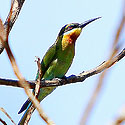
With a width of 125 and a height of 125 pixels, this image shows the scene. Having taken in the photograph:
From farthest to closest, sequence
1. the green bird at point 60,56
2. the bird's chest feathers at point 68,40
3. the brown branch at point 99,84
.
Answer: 1. the bird's chest feathers at point 68,40
2. the green bird at point 60,56
3. the brown branch at point 99,84

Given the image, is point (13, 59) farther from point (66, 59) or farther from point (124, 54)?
point (66, 59)

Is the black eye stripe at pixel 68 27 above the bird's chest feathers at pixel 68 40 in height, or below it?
above

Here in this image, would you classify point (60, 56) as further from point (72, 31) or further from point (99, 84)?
point (99, 84)

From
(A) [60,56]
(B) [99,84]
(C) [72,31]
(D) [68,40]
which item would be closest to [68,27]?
(C) [72,31]

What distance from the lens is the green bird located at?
243 centimetres

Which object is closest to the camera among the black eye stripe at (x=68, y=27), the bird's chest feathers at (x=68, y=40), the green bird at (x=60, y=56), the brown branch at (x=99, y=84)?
the brown branch at (x=99, y=84)

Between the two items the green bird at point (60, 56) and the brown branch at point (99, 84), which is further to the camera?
the green bird at point (60, 56)

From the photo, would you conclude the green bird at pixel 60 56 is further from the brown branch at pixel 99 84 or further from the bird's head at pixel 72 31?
the brown branch at pixel 99 84

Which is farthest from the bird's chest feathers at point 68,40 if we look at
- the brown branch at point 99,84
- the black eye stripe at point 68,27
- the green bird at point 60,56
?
the brown branch at point 99,84

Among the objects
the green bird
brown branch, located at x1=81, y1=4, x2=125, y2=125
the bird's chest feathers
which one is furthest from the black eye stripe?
brown branch, located at x1=81, y1=4, x2=125, y2=125

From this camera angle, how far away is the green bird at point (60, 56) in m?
2.43

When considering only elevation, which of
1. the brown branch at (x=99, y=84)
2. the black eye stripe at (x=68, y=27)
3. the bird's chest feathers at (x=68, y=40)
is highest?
Result: the black eye stripe at (x=68, y=27)

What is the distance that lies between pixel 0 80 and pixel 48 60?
1417 mm

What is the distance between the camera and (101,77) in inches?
10.5
